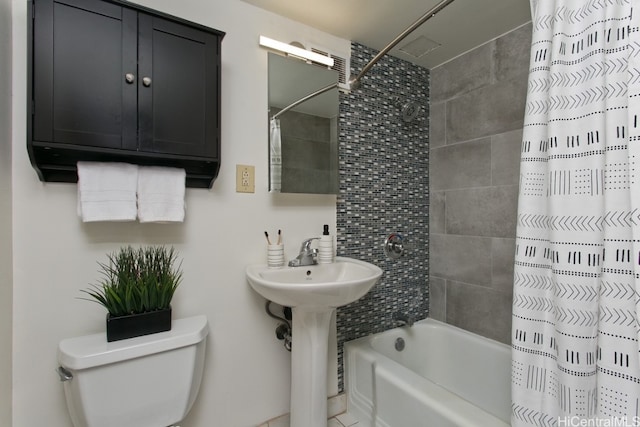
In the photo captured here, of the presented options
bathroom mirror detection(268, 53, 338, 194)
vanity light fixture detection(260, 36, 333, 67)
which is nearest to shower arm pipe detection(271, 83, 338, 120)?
bathroom mirror detection(268, 53, 338, 194)

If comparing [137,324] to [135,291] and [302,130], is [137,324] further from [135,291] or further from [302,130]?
[302,130]

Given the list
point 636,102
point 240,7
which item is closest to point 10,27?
point 240,7

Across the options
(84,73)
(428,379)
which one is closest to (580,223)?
(428,379)

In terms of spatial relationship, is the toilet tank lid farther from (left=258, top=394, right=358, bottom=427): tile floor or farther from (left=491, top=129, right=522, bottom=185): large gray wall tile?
(left=491, top=129, right=522, bottom=185): large gray wall tile

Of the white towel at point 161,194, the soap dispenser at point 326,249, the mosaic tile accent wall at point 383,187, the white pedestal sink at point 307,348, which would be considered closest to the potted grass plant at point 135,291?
the white towel at point 161,194

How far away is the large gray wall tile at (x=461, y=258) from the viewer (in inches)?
71.8

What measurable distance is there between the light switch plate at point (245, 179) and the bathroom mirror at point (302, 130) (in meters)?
0.09

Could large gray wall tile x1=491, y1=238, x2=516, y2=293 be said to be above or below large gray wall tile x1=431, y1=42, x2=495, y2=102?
below

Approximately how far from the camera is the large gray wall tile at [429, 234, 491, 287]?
1.82m

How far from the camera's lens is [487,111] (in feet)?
5.89

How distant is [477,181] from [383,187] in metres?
0.59

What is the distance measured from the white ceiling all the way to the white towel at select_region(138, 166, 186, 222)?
96 cm

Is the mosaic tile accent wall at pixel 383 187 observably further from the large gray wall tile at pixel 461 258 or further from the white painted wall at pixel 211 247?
the white painted wall at pixel 211 247

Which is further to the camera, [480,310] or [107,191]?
[480,310]
